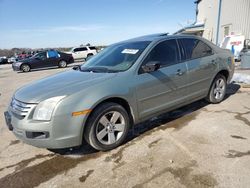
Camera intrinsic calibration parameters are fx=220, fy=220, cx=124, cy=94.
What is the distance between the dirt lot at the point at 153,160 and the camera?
258 cm

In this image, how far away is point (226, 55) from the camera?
201 inches

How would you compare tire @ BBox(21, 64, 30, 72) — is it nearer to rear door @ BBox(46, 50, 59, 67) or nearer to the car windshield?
rear door @ BBox(46, 50, 59, 67)

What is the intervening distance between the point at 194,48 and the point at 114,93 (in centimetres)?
225

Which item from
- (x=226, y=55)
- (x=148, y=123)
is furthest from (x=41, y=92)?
(x=226, y=55)

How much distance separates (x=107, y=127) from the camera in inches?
128

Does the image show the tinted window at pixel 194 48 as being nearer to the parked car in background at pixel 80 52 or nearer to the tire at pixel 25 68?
the tire at pixel 25 68

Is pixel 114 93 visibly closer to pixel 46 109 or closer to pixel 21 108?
pixel 46 109

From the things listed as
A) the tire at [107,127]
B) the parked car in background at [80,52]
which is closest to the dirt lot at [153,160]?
the tire at [107,127]

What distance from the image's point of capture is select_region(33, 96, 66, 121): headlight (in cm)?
278

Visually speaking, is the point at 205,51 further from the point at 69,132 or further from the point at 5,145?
the point at 5,145

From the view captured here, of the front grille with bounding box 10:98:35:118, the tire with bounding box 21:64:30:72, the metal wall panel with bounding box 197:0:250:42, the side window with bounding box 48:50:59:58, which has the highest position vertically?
the metal wall panel with bounding box 197:0:250:42

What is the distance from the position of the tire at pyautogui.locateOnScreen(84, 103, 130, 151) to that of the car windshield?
69cm

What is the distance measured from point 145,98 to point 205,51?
6.71 feet

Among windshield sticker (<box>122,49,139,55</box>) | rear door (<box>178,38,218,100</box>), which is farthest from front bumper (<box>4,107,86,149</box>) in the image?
rear door (<box>178,38,218,100</box>)
